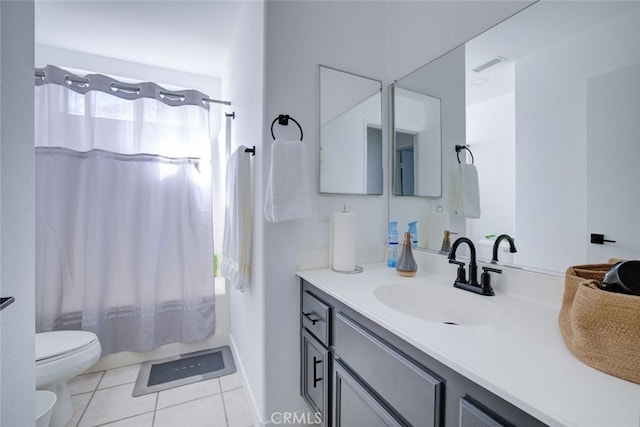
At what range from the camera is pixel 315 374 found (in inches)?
49.0

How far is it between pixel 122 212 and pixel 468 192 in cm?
231

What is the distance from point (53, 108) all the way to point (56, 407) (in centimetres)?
187

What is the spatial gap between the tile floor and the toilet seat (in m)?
0.41

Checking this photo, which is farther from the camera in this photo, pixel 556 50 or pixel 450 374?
pixel 556 50

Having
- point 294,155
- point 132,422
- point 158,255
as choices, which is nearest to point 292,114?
point 294,155

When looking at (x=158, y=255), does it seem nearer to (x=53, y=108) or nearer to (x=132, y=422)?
(x=132, y=422)

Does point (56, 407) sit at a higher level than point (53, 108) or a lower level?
lower

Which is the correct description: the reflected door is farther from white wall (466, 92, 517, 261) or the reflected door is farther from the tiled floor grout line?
the tiled floor grout line

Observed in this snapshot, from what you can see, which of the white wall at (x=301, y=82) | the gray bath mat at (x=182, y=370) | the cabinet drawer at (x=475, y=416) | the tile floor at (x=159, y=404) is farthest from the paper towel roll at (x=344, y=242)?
the gray bath mat at (x=182, y=370)

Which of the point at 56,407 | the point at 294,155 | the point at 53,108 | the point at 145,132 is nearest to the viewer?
the point at 294,155

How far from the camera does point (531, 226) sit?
98 cm

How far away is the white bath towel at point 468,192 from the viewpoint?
1.17 meters

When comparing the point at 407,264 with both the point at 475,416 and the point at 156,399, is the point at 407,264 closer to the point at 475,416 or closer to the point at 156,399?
the point at 475,416

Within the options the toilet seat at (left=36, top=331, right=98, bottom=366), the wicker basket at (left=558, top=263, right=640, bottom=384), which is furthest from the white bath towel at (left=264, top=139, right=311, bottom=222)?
the toilet seat at (left=36, top=331, right=98, bottom=366)
